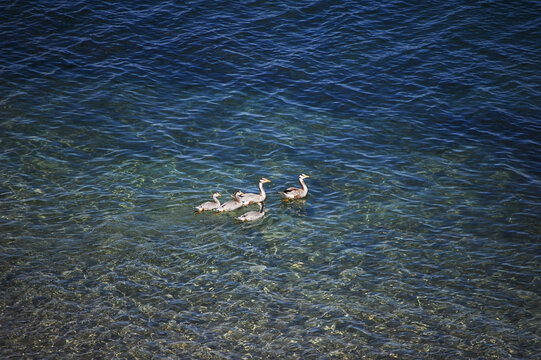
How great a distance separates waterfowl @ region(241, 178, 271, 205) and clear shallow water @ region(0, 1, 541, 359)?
55 centimetres

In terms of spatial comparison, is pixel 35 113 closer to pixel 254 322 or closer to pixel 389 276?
pixel 254 322

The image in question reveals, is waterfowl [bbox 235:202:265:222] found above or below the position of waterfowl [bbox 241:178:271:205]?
below

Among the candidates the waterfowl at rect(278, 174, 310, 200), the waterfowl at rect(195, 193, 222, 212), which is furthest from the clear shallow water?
the waterfowl at rect(278, 174, 310, 200)

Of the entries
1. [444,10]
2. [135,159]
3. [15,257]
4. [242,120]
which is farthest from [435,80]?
[15,257]

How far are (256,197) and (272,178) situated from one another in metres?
2.04

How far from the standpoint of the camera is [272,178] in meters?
22.2

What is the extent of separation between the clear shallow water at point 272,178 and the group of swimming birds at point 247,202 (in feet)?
1.16

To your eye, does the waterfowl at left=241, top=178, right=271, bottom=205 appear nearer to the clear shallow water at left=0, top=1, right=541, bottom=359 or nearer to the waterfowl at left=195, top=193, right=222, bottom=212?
the clear shallow water at left=0, top=1, right=541, bottom=359

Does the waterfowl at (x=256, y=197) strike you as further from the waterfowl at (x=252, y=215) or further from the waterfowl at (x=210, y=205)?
the waterfowl at (x=210, y=205)

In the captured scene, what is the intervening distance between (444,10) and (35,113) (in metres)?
23.1

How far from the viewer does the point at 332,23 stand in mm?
32688

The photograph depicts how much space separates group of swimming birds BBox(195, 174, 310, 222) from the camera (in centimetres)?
1986

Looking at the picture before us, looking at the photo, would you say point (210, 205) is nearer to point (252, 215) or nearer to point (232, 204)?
point (232, 204)

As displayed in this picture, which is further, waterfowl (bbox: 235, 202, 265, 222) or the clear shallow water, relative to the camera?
waterfowl (bbox: 235, 202, 265, 222)
